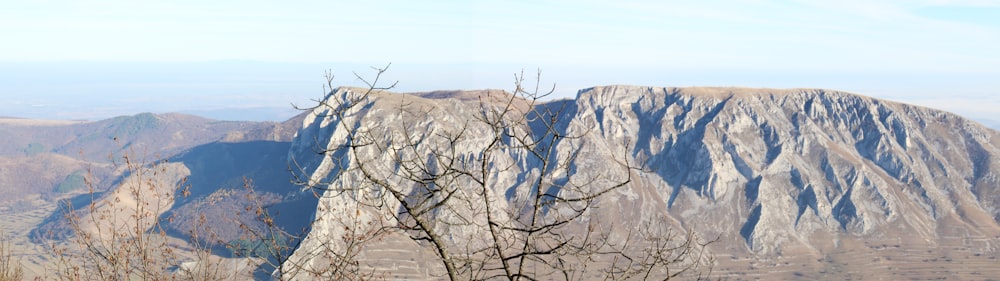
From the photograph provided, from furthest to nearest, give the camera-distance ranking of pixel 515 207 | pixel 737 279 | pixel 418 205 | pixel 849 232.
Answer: pixel 849 232 → pixel 737 279 → pixel 515 207 → pixel 418 205

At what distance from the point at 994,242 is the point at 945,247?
13562 mm

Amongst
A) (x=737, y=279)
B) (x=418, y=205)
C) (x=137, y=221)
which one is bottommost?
(x=737, y=279)

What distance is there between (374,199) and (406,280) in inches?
5501

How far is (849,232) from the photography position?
649 feet

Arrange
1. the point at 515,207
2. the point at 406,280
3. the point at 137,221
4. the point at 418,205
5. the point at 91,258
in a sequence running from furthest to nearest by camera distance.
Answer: the point at 406,280
the point at 91,258
the point at 137,221
the point at 515,207
the point at 418,205

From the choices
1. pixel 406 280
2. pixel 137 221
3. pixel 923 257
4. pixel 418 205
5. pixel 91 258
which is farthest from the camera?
pixel 923 257

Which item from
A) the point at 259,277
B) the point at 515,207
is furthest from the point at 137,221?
the point at 259,277

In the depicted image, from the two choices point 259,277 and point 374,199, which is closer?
point 374,199

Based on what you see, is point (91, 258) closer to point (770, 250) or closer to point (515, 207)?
point (515, 207)

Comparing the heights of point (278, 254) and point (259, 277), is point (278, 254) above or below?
above

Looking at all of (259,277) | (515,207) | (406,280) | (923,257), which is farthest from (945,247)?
(515,207)

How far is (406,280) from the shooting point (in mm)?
146750

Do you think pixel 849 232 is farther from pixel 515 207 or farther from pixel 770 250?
pixel 515 207

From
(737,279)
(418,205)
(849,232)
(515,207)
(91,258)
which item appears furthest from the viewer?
(849,232)
